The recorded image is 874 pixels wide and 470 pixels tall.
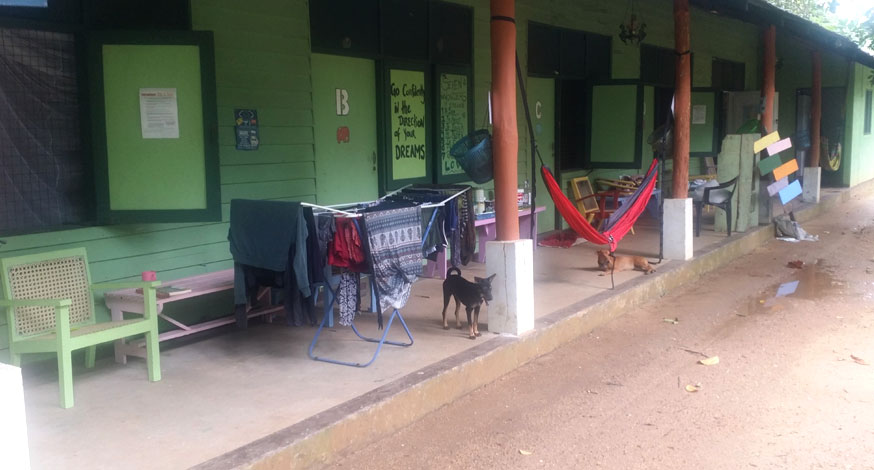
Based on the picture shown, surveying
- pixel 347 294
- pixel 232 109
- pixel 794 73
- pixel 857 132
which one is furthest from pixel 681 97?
pixel 857 132

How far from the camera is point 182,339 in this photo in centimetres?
558

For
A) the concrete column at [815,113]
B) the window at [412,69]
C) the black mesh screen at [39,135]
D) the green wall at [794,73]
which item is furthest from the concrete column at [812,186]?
the black mesh screen at [39,135]

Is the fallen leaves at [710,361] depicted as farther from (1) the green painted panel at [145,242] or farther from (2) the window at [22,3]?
(2) the window at [22,3]

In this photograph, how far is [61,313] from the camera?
13.4 ft

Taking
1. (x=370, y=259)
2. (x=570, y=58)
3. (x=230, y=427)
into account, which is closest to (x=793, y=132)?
(x=570, y=58)

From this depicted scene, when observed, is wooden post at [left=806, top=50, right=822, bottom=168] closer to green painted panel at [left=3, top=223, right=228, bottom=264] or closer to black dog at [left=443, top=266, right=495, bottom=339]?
black dog at [left=443, top=266, right=495, bottom=339]

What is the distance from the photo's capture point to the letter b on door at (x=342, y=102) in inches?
278

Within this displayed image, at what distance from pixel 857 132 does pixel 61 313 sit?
1880cm

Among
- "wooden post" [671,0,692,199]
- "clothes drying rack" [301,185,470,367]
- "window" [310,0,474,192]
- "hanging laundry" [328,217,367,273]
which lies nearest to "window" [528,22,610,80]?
"window" [310,0,474,192]

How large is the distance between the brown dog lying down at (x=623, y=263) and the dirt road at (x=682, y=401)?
50cm

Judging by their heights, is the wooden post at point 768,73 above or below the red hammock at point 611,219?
above

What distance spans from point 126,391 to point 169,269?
1.29 m

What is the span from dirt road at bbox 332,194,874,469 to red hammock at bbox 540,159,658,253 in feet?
2.50

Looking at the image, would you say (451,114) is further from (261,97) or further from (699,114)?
(699,114)
